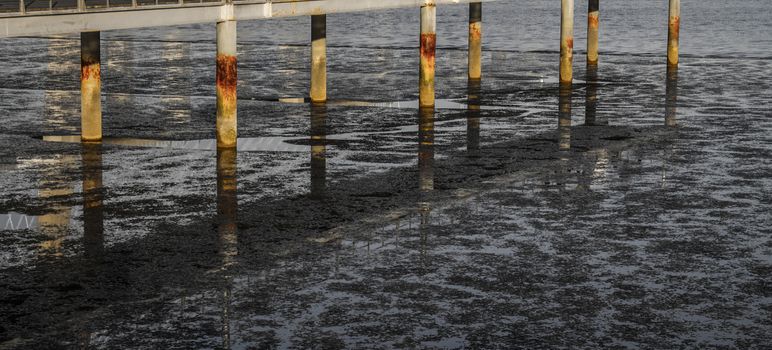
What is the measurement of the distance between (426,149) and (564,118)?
6319mm

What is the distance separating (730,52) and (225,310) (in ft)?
156

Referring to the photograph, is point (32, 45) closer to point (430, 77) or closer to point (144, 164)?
point (430, 77)

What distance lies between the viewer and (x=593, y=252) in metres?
18.7

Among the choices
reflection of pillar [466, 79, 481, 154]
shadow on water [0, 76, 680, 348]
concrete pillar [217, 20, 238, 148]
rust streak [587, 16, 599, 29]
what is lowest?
shadow on water [0, 76, 680, 348]

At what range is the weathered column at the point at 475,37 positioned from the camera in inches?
1605

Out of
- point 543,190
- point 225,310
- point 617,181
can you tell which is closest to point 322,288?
point 225,310

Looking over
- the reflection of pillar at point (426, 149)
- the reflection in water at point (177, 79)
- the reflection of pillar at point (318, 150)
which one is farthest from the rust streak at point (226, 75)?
the reflection in water at point (177, 79)

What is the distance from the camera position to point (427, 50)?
34.1 metres

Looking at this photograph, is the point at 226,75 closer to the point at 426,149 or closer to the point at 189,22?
the point at 189,22

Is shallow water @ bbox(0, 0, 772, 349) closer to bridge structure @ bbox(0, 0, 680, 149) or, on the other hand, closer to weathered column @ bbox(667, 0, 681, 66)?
bridge structure @ bbox(0, 0, 680, 149)

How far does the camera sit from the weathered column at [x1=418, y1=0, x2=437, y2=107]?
33750 millimetres

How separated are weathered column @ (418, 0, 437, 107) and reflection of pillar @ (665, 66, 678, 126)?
5.71 meters

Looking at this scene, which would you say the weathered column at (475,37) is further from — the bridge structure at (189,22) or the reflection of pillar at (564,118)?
the bridge structure at (189,22)

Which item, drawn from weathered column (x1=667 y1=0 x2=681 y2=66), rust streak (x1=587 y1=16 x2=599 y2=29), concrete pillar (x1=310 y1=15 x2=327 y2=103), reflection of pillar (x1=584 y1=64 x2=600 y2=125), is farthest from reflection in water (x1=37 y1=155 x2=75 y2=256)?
weathered column (x1=667 y1=0 x2=681 y2=66)
